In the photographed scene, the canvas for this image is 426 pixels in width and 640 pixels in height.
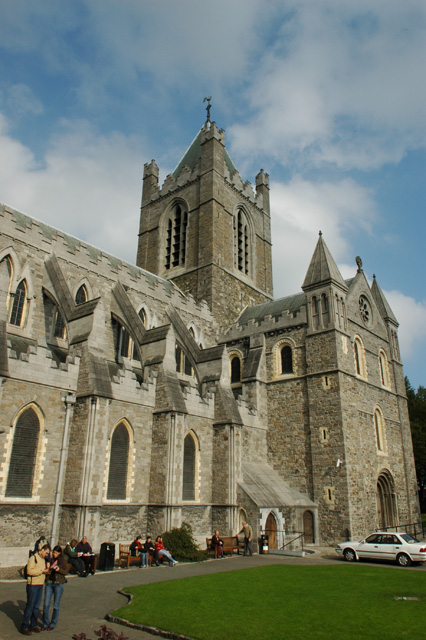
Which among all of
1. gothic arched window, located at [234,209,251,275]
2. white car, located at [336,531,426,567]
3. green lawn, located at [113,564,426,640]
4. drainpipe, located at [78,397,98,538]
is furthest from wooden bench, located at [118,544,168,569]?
gothic arched window, located at [234,209,251,275]

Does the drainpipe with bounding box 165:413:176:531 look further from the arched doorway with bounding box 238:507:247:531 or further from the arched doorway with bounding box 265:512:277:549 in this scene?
the arched doorway with bounding box 265:512:277:549

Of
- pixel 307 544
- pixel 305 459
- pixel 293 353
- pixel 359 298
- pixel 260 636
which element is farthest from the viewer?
pixel 359 298

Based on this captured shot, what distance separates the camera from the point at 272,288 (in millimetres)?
38625

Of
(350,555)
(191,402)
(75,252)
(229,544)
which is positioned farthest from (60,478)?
A: (75,252)

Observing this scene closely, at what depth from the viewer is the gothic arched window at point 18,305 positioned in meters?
19.1

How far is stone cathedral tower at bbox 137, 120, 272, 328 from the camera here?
32.9 meters

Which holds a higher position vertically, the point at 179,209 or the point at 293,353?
the point at 179,209

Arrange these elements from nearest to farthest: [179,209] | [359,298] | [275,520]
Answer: [275,520], [359,298], [179,209]

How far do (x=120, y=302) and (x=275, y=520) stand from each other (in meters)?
12.5

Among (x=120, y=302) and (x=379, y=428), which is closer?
(x=120, y=302)

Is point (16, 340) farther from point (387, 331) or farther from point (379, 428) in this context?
point (387, 331)

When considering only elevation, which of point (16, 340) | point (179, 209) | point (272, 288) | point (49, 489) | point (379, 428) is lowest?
point (49, 489)

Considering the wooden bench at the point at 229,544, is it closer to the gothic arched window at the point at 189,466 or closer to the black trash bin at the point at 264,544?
the black trash bin at the point at 264,544

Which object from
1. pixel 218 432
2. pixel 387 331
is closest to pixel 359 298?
pixel 387 331
